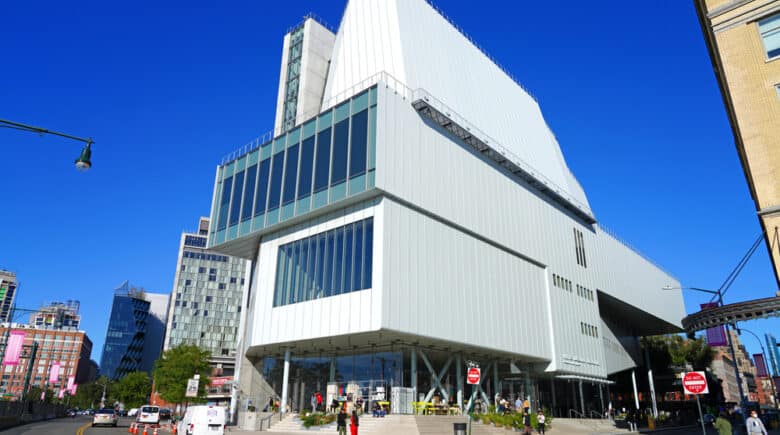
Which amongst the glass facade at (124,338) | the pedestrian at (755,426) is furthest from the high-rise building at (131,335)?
the pedestrian at (755,426)

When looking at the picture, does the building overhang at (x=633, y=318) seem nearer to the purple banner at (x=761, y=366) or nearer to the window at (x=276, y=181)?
Answer: the purple banner at (x=761, y=366)

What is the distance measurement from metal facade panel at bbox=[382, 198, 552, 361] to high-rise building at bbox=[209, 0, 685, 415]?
0.13m

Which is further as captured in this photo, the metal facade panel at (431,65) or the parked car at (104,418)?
the parked car at (104,418)

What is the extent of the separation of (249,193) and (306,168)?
7052 millimetres

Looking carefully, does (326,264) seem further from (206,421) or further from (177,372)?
(177,372)

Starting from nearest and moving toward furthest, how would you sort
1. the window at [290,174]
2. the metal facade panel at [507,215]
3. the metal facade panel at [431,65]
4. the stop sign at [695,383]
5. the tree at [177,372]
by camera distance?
the stop sign at [695,383] → the metal facade panel at [507,215] → the window at [290,174] → the metal facade panel at [431,65] → the tree at [177,372]

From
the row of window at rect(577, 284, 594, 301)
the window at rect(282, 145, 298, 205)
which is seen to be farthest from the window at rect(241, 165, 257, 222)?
the row of window at rect(577, 284, 594, 301)

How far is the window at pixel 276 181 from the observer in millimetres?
39719

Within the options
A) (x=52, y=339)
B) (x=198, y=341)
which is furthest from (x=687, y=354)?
(x=52, y=339)

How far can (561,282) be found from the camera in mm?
48562

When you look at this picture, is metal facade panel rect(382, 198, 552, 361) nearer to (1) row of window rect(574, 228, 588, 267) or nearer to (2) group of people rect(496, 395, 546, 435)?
(2) group of people rect(496, 395, 546, 435)

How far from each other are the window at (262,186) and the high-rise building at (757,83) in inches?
1179

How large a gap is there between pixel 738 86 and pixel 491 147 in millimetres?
20666

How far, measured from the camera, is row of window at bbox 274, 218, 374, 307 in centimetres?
3291
